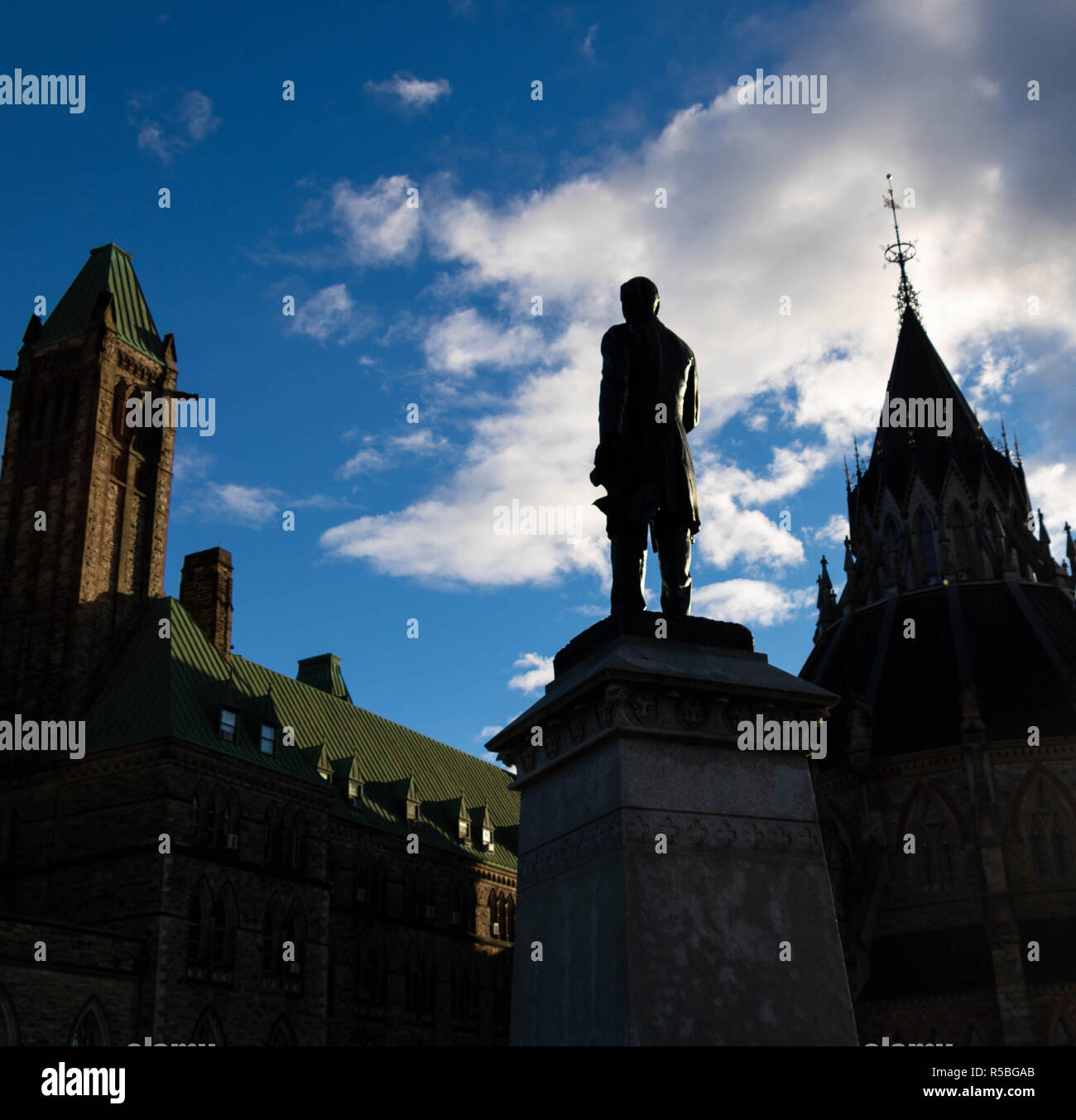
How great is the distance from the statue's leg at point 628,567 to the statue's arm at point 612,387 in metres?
0.64

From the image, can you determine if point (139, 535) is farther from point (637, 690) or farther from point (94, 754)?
point (637, 690)

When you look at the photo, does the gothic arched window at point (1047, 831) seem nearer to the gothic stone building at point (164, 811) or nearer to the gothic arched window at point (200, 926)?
the gothic stone building at point (164, 811)

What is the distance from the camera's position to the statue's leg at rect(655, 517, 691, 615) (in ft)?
25.0

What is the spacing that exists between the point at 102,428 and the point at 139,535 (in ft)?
14.7

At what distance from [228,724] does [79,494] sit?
1064cm

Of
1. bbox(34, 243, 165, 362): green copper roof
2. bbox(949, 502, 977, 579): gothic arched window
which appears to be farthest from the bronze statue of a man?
bbox(949, 502, 977, 579): gothic arched window

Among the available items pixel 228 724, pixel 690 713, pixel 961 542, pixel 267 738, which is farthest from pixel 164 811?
pixel 961 542

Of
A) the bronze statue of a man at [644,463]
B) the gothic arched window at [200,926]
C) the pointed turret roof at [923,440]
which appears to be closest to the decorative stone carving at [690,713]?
the bronze statue of a man at [644,463]

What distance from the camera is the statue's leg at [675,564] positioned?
25.0 feet

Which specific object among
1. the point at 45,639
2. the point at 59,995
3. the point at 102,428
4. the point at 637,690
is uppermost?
the point at 102,428

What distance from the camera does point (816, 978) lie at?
6.20 m

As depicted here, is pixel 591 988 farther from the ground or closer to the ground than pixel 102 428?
closer to the ground

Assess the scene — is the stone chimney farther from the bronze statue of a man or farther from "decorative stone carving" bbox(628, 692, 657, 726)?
"decorative stone carving" bbox(628, 692, 657, 726)
